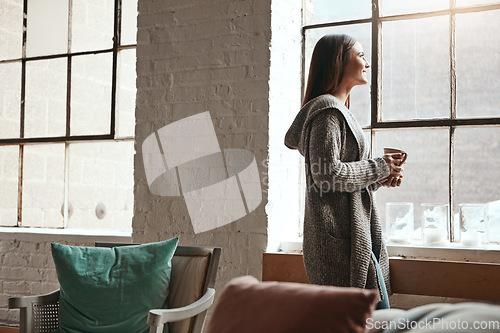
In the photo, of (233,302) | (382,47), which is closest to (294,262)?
(382,47)

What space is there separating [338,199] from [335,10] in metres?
1.44

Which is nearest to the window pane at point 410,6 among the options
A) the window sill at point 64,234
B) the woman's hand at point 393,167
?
the woman's hand at point 393,167

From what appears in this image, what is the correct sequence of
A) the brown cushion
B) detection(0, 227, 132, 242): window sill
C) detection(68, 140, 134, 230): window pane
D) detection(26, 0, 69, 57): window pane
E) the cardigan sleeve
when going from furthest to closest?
detection(26, 0, 69, 57): window pane, detection(68, 140, 134, 230): window pane, detection(0, 227, 132, 242): window sill, the cardigan sleeve, the brown cushion

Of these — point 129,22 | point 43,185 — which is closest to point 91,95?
point 129,22

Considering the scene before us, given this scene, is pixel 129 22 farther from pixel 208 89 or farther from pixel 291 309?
pixel 291 309

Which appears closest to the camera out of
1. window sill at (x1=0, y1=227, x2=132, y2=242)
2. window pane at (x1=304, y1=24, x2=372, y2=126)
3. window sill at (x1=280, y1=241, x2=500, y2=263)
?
window sill at (x1=280, y1=241, x2=500, y2=263)

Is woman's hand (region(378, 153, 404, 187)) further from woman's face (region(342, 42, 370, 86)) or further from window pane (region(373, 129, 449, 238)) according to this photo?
window pane (region(373, 129, 449, 238))

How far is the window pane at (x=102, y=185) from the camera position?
384cm

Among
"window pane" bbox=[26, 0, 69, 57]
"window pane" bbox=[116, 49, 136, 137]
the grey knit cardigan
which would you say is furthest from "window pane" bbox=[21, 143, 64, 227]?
the grey knit cardigan

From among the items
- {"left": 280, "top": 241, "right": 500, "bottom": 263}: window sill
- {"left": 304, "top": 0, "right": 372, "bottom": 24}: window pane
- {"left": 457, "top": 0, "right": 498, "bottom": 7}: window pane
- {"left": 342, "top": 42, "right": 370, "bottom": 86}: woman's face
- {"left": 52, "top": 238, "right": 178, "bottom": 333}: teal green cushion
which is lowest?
{"left": 52, "top": 238, "right": 178, "bottom": 333}: teal green cushion

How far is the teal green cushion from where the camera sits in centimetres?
244

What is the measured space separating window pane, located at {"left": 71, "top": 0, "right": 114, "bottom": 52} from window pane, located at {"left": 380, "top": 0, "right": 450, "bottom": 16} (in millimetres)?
1705

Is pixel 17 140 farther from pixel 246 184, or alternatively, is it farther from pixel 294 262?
pixel 294 262

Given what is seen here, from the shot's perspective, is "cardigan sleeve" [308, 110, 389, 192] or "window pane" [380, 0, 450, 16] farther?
"window pane" [380, 0, 450, 16]
